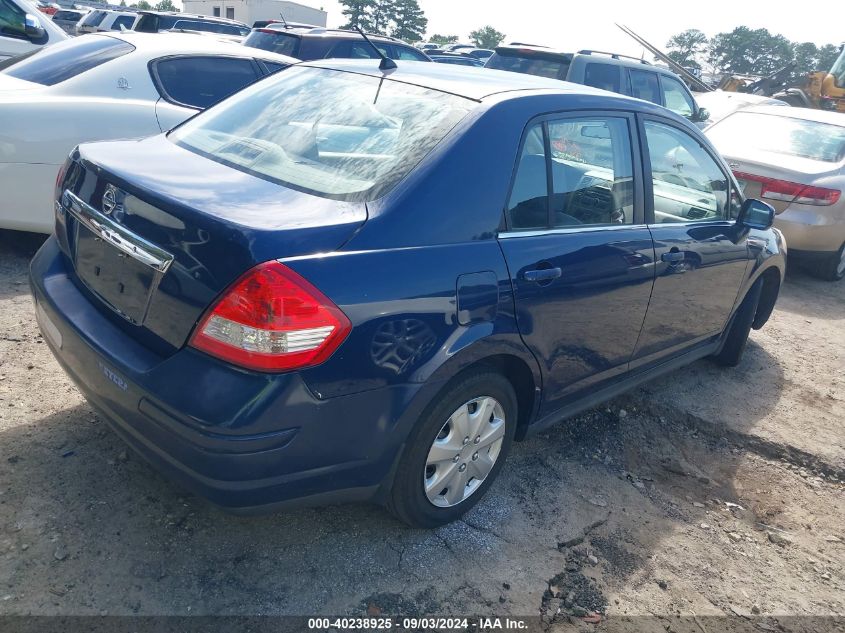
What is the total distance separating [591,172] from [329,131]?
46.7 inches

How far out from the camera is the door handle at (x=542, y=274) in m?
2.74

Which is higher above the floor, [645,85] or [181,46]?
[645,85]

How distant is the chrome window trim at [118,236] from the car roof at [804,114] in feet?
25.9

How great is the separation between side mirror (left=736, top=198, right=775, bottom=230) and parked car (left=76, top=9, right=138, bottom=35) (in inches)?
811

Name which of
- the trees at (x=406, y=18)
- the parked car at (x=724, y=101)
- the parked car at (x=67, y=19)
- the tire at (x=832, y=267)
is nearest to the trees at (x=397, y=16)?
the trees at (x=406, y=18)

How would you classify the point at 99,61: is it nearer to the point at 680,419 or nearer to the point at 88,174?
the point at 88,174

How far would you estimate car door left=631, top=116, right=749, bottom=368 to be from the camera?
3537 mm

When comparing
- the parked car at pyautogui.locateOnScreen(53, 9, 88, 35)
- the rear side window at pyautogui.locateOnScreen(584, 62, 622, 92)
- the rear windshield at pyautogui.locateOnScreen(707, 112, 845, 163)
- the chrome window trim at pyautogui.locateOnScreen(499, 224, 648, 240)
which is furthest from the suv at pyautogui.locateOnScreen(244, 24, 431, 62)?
the parked car at pyautogui.locateOnScreen(53, 9, 88, 35)

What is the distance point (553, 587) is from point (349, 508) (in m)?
0.87

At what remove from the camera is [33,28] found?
25.7ft

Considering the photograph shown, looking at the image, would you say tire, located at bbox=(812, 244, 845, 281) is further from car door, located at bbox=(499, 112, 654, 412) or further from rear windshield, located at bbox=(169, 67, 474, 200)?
rear windshield, located at bbox=(169, 67, 474, 200)

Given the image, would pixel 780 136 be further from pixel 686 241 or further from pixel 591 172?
pixel 591 172

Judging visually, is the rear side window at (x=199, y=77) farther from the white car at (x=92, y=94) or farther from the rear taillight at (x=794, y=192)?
the rear taillight at (x=794, y=192)

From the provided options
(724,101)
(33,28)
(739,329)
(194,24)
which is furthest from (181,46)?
(724,101)
